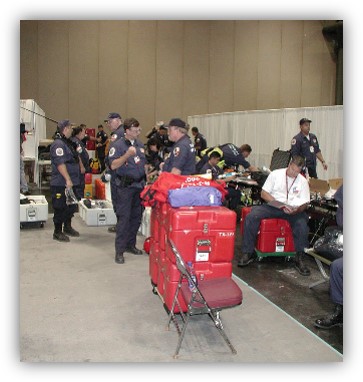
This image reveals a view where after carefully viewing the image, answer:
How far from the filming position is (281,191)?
5617mm

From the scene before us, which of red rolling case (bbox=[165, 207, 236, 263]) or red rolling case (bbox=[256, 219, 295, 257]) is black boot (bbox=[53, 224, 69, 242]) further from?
red rolling case (bbox=[165, 207, 236, 263])

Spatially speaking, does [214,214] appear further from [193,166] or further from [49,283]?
[49,283]

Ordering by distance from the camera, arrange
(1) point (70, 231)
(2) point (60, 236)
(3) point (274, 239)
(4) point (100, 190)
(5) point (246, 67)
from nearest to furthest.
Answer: (3) point (274, 239)
(2) point (60, 236)
(1) point (70, 231)
(4) point (100, 190)
(5) point (246, 67)

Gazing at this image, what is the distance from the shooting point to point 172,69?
1525 cm

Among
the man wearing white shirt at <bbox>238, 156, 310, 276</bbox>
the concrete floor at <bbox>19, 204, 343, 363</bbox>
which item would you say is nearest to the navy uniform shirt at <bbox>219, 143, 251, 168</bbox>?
the man wearing white shirt at <bbox>238, 156, 310, 276</bbox>

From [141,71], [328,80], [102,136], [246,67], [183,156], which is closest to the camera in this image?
[183,156]

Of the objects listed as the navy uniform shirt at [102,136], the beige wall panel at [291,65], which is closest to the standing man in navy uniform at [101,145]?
the navy uniform shirt at [102,136]

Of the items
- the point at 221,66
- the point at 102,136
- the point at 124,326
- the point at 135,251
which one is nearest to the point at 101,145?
the point at 102,136

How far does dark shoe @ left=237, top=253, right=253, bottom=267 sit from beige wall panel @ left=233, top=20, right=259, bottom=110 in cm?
1007

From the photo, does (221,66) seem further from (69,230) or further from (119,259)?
(119,259)

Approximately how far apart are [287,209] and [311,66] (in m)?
10.9

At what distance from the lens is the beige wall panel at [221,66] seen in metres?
15.1

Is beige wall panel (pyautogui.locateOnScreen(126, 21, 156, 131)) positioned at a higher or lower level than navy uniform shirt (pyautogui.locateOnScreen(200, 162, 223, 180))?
higher

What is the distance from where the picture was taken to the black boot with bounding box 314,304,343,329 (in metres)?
3.97
